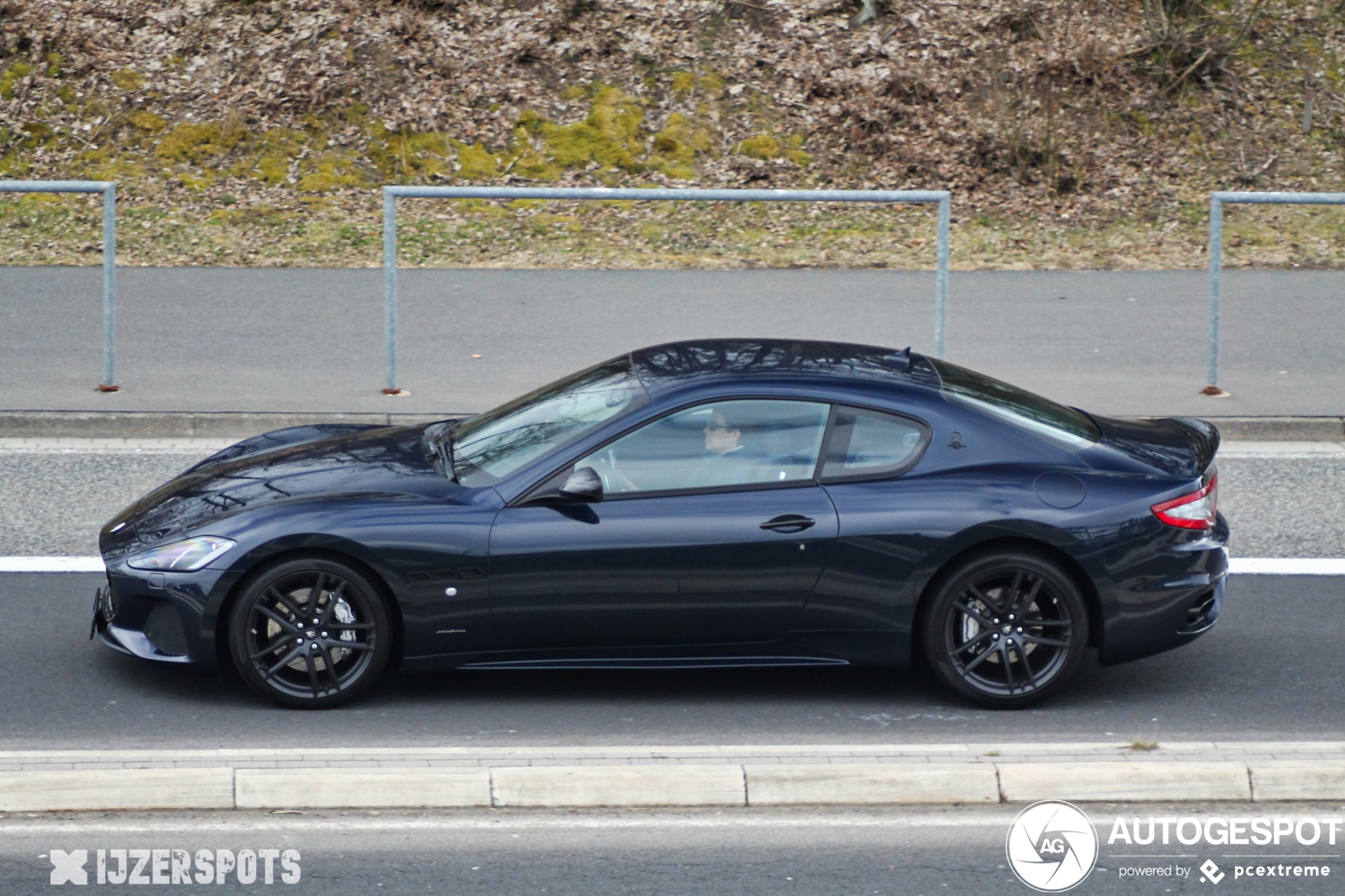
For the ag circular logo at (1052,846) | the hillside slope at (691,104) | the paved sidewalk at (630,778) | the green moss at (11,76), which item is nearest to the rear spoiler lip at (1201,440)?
the paved sidewalk at (630,778)

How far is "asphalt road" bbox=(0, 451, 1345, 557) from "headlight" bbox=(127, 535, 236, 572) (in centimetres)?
238

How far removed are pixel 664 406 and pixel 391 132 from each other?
14.8 m

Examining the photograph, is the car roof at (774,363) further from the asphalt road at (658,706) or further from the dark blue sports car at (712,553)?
the asphalt road at (658,706)

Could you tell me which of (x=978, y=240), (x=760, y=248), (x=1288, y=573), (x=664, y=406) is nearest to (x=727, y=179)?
(x=978, y=240)

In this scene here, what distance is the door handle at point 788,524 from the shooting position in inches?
225

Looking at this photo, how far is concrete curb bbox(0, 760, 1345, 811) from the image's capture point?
4.93 metres

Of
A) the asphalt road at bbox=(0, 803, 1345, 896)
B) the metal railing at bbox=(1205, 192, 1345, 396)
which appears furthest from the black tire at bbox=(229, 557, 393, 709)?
the metal railing at bbox=(1205, 192, 1345, 396)

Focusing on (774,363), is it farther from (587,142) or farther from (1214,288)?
(587,142)

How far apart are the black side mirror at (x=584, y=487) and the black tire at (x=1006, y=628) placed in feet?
4.36

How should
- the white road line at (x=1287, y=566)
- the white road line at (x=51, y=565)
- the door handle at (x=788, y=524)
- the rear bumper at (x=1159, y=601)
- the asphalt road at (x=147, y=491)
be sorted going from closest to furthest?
the door handle at (x=788, y=524)
the rear bumper at (x=1159, y=601)
the white road line at (x=51, y=565)
the white road line at (x=1287, y=566)
the asphalt road at (x=147, y=491)

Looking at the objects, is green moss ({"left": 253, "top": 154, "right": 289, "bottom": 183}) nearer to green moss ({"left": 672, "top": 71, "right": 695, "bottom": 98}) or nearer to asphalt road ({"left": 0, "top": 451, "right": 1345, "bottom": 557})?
green moss ({"left": 672, "top": 71, "right": 695, "bottom": 98})

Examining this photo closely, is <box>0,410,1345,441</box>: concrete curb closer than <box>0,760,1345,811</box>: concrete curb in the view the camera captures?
No

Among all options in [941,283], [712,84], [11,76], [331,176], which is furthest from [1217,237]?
[11,76]

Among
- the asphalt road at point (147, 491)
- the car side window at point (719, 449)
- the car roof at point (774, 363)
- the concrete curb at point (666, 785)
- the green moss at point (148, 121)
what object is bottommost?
the concrete curb at point (666, 785)
